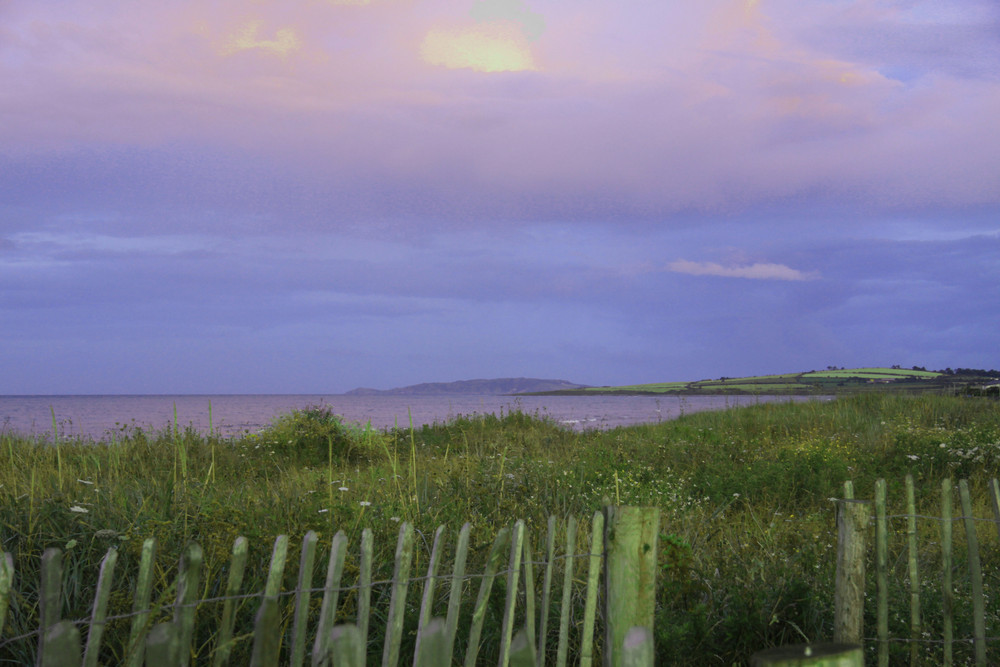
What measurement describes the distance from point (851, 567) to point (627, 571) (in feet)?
4.61

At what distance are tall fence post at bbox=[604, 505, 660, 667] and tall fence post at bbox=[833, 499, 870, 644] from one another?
1.25m

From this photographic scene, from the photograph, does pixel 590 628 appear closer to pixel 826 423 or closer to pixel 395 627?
pixel 395 627

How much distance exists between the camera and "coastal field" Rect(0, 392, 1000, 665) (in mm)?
3924

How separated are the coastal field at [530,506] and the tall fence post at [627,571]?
0.94 m

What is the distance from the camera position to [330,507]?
4574mm

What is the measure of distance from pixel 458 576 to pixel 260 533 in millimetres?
1948

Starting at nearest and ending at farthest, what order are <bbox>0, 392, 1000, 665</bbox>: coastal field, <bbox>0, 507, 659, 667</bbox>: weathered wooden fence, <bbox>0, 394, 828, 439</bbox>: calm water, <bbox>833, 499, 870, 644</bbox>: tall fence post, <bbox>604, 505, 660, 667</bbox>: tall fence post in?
<bbox>0, 507, 659, 667</bbox>: weathered wooden fence
<bbox>604, 505, 660, 667</bbox>: tall fence post
<bbox>833, 499, 870, 644</bbox>: tall fence post
<bbox>0, 392, 1000, 665</bbox>: coastal field
<bbox>0, 394, 828, 439</bbox>: calm water

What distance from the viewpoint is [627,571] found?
8.92 feet

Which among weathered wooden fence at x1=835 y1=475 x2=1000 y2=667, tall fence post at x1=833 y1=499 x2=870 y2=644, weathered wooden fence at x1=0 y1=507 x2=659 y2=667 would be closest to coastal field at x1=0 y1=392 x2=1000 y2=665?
weathered wooden fence at x1=835 y1=475 x2=1000 y2=667

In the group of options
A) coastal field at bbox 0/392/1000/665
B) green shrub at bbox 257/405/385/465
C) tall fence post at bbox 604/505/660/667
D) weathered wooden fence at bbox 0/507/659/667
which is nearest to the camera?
weathered wooden fence at bbox 0/507/659/667

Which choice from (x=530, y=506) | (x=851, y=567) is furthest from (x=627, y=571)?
(x=530, y=506)

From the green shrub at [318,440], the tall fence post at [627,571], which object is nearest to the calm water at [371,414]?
the green shrub at [318,440]

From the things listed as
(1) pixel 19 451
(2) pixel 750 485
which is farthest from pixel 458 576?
(1) pixel 19 451

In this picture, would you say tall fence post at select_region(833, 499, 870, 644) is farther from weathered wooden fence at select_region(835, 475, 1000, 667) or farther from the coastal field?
the coastal field
